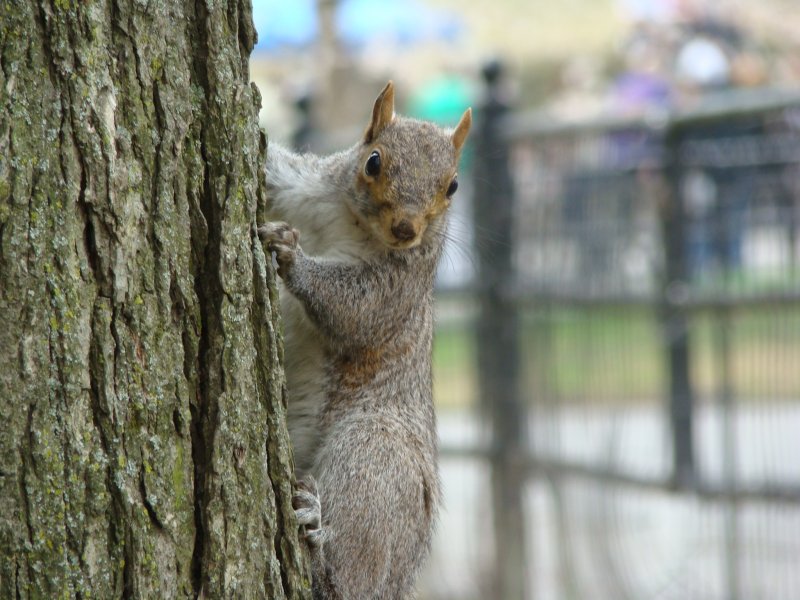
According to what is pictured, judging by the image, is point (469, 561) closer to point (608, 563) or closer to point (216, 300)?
point (608, 563)

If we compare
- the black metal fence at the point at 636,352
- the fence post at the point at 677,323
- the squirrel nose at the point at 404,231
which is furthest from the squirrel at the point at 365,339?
the fence post at the point at 677,323

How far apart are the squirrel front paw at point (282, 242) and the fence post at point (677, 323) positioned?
2.91 m

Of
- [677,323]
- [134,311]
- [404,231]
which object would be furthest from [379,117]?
[677,323]

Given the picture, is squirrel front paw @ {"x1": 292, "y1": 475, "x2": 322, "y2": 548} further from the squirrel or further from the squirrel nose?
the squirrel nose

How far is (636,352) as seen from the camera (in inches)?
216

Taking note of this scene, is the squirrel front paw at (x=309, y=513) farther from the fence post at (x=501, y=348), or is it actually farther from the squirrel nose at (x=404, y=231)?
the fence post at (x=501, y=348)

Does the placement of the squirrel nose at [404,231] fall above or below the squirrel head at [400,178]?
below

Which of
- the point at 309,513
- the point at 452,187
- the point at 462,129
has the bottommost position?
the point at 309,513

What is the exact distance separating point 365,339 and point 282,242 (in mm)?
441

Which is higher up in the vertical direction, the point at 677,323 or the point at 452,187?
the point at 452,187

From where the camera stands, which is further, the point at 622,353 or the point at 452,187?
the point at 622,353

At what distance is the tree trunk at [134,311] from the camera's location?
5.89 feet

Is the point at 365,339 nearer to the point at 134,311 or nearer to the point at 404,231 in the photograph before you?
the point at 404,231

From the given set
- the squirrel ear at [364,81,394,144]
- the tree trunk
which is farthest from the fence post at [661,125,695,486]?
the tree trunk
